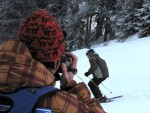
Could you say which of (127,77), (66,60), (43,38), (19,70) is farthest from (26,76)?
(127,77)

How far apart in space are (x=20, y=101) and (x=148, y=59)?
1904 cm

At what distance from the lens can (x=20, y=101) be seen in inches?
62.2

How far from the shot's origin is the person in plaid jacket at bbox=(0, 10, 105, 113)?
1640 mm

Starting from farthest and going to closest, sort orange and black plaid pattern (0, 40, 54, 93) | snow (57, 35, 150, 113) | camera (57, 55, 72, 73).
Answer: snow (57, 35, 150, 113) < camera (57, 55, 72, 73) < orange and black plaid pattern (0, 40, 54, 93)

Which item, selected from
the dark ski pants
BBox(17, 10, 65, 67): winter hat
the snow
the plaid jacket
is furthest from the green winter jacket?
the plaid jacket

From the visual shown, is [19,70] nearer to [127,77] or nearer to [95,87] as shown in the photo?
[95,87]

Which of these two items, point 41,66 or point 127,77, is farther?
point 127,77

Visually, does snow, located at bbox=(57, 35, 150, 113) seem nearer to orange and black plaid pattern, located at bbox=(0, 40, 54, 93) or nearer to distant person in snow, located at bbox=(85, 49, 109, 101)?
distant person in snow, located at bbox=(85, 49, 109, 101)

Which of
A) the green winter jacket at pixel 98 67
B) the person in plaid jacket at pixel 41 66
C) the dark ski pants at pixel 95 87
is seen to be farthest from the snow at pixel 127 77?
the person in plaid jacket at pixel 41 66

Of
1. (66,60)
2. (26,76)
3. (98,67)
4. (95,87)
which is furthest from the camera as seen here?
(95,87)

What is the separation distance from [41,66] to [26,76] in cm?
9

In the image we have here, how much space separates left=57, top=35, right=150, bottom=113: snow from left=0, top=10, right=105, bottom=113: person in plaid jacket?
8410mm

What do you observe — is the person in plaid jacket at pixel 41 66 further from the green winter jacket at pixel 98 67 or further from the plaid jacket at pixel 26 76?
the green winter jacket at pixel 98 67

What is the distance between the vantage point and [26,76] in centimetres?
165
